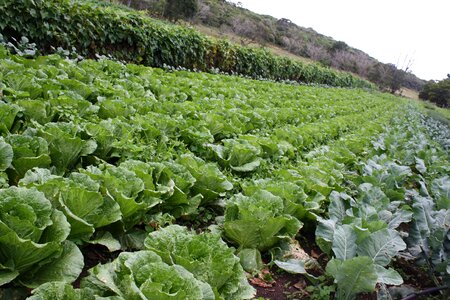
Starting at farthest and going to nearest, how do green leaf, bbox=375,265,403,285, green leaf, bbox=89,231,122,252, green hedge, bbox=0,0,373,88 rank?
1. green hedge, bbox=0,0,373,88
2. green leaf, bbox=375,265,403,285
3. green leaf, bbox=89,231,122,252

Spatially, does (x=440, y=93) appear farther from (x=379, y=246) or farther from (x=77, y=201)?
(x=77, y=201)

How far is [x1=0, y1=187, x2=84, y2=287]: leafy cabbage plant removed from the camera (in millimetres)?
1833

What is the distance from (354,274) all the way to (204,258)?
1061 millimetres

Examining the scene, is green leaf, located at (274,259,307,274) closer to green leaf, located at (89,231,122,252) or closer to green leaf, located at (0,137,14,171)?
green leaf, located at (89,231,122,252)

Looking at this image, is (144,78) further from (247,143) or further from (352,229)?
(352,229)

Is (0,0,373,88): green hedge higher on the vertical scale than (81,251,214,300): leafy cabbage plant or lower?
higher

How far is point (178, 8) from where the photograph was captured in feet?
100

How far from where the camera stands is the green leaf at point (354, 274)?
2.45m

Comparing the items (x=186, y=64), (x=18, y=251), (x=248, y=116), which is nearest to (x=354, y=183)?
(x=248, y=116)

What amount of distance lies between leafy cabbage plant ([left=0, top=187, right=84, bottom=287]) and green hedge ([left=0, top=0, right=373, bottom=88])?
619 cm

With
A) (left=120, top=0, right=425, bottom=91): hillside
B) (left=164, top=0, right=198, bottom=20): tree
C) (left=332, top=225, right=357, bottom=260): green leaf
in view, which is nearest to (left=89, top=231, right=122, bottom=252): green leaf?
(left=332, top=225, right=357, bottom=260): green leaf

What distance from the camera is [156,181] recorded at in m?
3.06

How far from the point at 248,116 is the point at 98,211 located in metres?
5.15

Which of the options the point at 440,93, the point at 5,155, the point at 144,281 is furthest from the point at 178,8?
the point at 440,93
